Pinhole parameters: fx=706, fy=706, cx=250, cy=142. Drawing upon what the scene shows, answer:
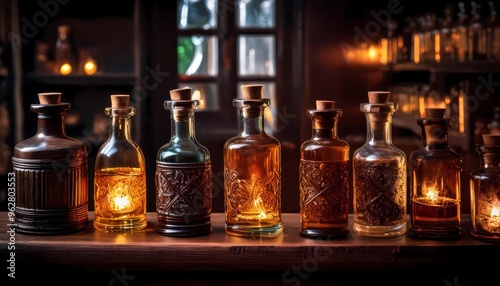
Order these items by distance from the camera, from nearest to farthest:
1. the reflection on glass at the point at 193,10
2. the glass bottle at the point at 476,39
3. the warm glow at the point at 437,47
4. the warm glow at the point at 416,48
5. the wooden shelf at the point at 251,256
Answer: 1. the wooden shelf at the point at 251,256
2. the glass bottle at the point at 476,39
3. the warm glow at the point at 437,47
4. the warm glow at the point at 416,48
5. the reflection on glass at the point at 193,10

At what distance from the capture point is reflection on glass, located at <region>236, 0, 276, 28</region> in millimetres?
4238

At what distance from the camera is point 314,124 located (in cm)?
125

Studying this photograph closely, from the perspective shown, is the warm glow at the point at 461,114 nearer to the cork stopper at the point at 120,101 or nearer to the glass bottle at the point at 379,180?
the glass bottle at the point at 379,180

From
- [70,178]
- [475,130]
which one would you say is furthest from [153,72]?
[70,178]

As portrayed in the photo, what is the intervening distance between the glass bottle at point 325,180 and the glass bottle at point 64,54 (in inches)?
119

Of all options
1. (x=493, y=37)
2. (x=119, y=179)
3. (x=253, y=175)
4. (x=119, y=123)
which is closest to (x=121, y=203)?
(x=119, y=179)

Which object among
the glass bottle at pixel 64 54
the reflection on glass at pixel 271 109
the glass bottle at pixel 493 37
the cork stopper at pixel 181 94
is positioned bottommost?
the cork stopper at pixel 181 94

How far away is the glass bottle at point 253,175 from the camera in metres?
1.24

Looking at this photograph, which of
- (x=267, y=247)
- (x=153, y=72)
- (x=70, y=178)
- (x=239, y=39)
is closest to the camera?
(x=267, y=247)

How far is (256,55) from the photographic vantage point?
4270 millimetres

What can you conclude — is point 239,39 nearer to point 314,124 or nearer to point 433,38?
point 433,38

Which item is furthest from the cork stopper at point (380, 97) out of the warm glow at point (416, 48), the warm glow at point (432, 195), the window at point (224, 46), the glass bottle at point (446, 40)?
the window at point (224, 46)

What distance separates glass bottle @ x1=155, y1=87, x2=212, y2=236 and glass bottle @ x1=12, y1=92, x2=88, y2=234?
0.16 meters

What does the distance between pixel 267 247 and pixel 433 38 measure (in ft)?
7.66
